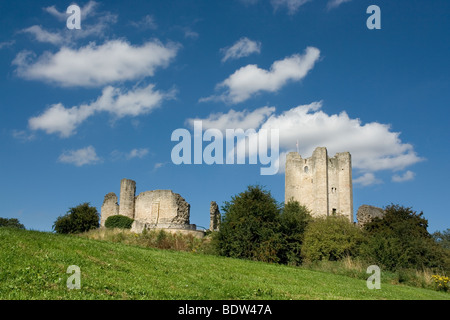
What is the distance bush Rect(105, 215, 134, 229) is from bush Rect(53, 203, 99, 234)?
167 inches

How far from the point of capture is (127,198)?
53.4 m

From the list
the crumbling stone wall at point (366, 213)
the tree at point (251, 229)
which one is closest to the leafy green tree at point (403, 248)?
the tree at point (251, 229)

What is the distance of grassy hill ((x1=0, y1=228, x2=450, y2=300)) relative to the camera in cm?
967

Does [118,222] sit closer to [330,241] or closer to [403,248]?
[330,241]

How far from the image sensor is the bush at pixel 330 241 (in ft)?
103

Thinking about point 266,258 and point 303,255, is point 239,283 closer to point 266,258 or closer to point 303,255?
point 266,258

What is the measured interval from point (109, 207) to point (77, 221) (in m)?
10.1

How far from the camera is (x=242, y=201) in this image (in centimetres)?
2781

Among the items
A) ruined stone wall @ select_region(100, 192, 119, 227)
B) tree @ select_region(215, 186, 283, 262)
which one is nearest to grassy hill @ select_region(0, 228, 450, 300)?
tree @ select_region(215, 186, 283, 262)

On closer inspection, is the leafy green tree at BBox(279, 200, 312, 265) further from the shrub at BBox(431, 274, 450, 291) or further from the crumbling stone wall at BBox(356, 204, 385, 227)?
the crumbling stone wall at BBox(356, 204, 385, 227)

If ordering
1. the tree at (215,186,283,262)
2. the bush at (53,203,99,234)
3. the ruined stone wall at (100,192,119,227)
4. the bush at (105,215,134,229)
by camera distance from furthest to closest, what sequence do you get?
the ruined stone wall at (100,192,119,227)
the bush at (105,215,134,229)
the bush at (53,203,99,234)
the tree at (215,186,283,262)

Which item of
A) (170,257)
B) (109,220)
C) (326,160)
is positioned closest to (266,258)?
(170,257)
